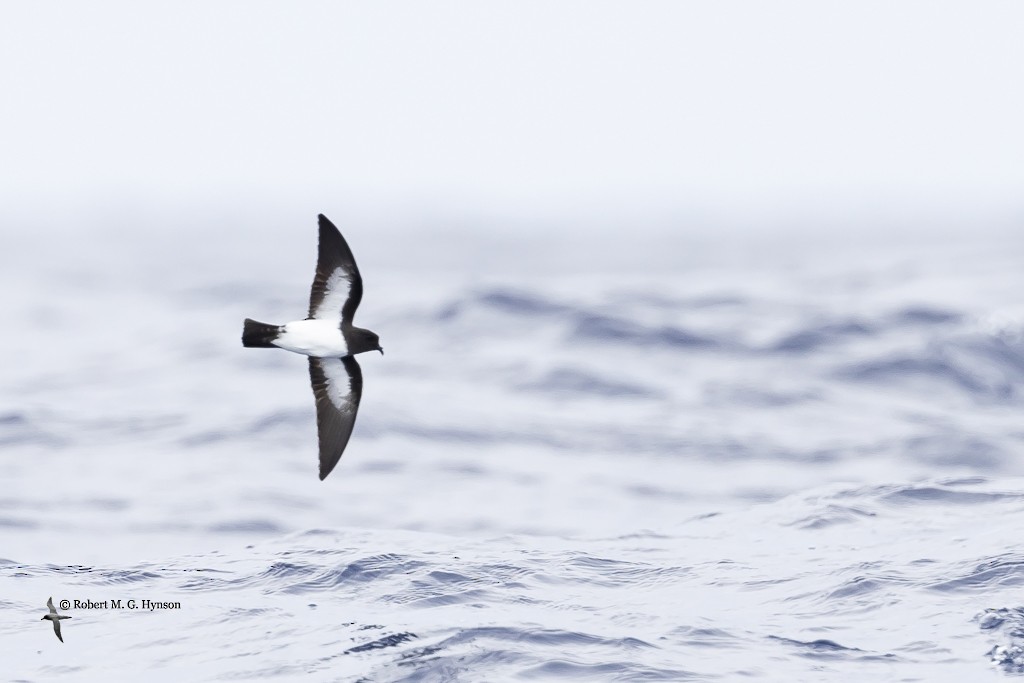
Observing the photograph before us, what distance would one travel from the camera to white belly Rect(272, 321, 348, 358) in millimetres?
10641

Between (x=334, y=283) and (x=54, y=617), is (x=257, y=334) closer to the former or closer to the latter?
(x=334, y=283)

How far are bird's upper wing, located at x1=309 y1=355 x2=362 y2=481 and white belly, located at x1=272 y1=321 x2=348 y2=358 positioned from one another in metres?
0.39

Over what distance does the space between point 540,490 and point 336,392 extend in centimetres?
566

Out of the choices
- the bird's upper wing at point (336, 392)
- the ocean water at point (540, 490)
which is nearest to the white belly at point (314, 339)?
the bird's upper wing at point (336, 392)

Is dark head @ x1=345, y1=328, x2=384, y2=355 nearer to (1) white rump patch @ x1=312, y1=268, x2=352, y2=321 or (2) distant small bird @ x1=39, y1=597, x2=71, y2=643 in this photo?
(1) white rump patch @ x1=312, y1=268, x2=352, y2=321

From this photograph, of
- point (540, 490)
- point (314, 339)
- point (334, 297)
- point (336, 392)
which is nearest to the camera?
point (314, 339)

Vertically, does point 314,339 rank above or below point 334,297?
below

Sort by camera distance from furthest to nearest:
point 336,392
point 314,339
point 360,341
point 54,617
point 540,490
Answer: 1. point 540,490
2. point 336,392
3. point 54,617
4. point 360,341
5. point 314,339

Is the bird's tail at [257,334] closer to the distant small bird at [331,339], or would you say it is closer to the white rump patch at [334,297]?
the distant small bird at [331,339]

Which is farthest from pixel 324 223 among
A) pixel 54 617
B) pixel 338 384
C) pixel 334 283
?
pixel 54 617

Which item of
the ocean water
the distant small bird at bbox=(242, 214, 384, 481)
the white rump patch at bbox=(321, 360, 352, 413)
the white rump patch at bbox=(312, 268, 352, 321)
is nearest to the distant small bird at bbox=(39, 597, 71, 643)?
the ocean water

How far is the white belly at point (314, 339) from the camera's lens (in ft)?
34.9

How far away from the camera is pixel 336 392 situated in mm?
11477

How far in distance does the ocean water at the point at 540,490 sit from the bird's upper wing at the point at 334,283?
255cm
